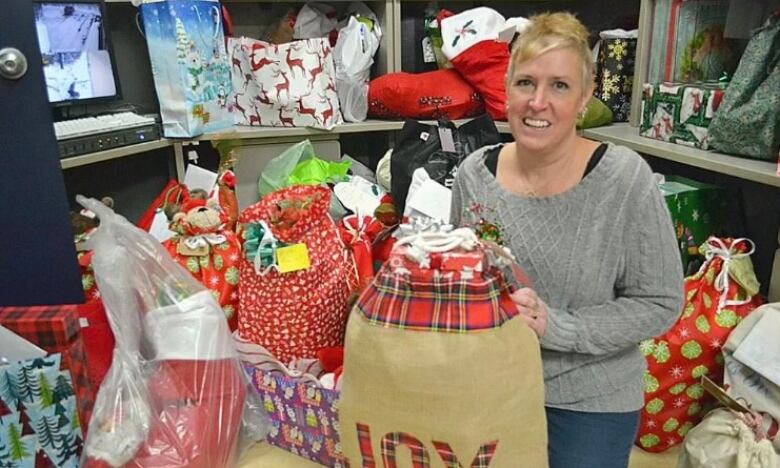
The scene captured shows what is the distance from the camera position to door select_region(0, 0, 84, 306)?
4.14 ft

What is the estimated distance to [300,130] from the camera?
7.63 ft

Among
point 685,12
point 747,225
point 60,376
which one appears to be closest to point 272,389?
point 60,376

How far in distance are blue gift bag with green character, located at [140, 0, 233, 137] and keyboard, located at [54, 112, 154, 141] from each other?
0.10m

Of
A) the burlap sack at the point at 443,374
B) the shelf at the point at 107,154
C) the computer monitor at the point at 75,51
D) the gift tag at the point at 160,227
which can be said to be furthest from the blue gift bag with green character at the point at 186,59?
the burlap sack at the point at 443,374

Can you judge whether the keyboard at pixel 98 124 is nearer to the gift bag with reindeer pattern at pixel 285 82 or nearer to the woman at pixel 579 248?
the gift bag with reindeer pattern at pixel 285 82

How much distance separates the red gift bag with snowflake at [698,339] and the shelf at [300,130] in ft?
3.10

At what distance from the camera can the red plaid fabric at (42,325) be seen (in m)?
1.32

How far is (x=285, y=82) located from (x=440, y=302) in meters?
1.57

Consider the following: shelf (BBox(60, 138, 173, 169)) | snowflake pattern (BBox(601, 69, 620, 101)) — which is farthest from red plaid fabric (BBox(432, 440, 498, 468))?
snowflake pattern (BBox(601, 69, 620, 101))

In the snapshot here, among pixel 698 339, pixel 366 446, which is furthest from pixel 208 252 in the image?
pixel 698 339

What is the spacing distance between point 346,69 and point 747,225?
4.84 feet

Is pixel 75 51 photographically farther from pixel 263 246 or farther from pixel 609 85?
pixel 609 85

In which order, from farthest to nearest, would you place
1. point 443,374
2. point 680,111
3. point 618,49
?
point 618,49
point 680,111
point 443,374

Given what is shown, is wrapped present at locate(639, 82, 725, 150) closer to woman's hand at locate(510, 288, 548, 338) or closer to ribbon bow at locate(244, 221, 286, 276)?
woman's hand at locate(510, 288, 548, 338)
